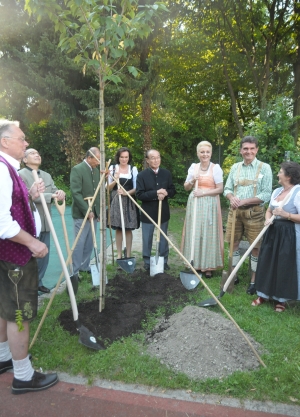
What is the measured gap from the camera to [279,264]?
3.87 meters

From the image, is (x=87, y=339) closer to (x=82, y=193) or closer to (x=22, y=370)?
(x=22, y=370)

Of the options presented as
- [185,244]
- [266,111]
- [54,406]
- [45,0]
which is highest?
[45,0]

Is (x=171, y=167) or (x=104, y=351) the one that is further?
(x=171, y=167)

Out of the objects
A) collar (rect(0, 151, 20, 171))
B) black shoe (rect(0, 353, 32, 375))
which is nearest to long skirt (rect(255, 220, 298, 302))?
black shoe (rect(0, 353, 32, 375))

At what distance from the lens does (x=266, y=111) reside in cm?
623

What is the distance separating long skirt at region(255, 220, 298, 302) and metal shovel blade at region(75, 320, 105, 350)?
2.11 meters

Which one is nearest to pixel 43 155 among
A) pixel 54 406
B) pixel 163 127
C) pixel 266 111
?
pixel 163 127

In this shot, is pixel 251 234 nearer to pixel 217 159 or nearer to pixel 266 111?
pixel 266 111

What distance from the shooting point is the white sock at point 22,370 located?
101 inches

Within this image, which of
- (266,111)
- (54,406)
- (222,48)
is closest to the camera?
(54,406)

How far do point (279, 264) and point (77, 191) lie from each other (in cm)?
287

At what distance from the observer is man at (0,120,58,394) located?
2342mm

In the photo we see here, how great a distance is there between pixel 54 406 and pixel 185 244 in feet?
9.88

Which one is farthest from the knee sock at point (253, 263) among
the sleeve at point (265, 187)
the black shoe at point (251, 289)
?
the sleeve at point (265, 187)
